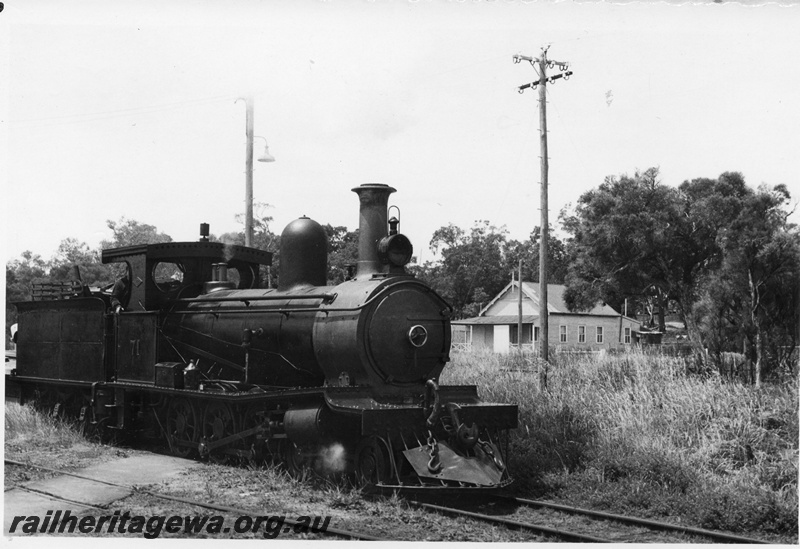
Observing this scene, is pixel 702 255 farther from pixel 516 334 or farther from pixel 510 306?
pixel 510 306

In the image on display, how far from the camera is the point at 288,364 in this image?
10.5m

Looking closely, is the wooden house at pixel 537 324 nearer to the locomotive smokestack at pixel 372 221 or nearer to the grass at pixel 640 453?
the grass at pixel 640 453

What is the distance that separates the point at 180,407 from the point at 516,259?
51.2m

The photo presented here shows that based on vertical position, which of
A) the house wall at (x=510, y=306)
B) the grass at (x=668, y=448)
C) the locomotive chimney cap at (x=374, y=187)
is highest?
the locomotive chimney cap at (x=374, y=187)

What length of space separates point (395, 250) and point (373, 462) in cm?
260

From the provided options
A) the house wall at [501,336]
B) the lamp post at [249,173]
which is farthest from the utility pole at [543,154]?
the house wall at [501,336]

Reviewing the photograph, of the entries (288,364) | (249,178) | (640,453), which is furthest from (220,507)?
(249,178)

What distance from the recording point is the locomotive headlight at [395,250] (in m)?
9.72

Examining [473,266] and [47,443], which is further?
[473,266]

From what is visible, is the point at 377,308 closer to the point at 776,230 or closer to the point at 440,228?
the point at 776,230

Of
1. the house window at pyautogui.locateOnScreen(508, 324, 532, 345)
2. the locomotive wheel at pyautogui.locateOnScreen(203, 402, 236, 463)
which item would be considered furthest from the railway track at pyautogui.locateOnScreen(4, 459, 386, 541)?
the house window at pyautogui.locateOnScreen(508, 324, 532, 345)

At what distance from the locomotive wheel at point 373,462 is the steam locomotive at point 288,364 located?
0.9 inches

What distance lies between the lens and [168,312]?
12008mm

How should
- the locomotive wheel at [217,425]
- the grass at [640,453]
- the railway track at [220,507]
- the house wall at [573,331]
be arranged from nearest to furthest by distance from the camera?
the railway track at [220,507]
the grass at [640,453]
the locomotive wheel at [217,425]
the house wall at [573,331]
